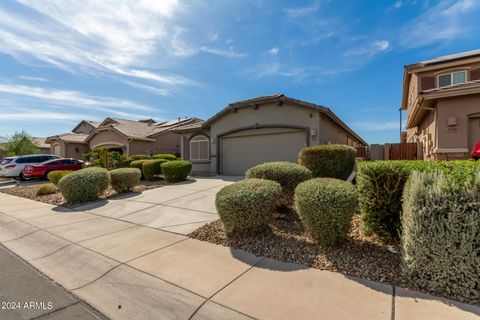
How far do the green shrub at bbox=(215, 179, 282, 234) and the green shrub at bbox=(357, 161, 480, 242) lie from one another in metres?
1.59

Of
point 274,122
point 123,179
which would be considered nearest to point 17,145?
point 123,179

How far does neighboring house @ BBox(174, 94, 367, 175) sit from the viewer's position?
38.3 feet

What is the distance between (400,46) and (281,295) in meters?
12.3

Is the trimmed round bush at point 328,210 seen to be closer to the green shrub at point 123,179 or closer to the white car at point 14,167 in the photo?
the green shrub at point 123,179

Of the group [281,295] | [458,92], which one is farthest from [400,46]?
[281,295]

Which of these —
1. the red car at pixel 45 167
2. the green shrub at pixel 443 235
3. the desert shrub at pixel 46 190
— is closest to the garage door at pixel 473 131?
the green shrub at pixel 443 235

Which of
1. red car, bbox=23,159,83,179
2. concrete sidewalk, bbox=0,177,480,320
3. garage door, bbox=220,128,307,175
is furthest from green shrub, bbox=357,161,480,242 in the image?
red car, bbox=23,159,83,179

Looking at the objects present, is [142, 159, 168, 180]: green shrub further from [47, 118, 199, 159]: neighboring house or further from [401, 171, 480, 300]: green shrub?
[401, 171, 480, 300]: green shrub

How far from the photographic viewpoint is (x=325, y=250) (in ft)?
12.3

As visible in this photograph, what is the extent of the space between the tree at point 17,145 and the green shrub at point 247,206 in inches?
1302

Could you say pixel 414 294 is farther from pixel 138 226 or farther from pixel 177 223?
pixel 138 226

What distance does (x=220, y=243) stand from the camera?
14.3ft

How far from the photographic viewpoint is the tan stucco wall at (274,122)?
11.5 metres

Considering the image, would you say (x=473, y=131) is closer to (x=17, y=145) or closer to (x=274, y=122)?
(x=274, y=122)
